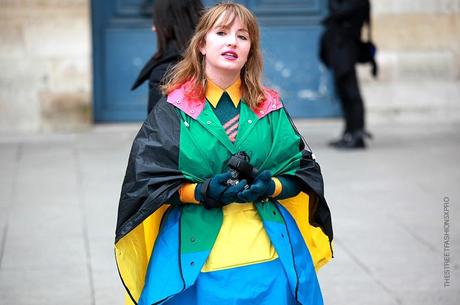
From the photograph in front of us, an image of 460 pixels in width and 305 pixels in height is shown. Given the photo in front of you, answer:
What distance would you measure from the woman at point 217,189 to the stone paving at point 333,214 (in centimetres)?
208

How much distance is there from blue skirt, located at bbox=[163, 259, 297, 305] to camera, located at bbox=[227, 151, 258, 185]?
1.09 feet

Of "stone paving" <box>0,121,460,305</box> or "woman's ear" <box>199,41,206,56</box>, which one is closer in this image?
"woman's ear" <box>199,41,206,56</box>

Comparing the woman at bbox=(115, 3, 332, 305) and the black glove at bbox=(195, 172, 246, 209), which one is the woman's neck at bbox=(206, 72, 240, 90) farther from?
the black glove at bbox=(195, 172, 246, 209)

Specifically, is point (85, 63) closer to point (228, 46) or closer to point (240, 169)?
point (228, 46)

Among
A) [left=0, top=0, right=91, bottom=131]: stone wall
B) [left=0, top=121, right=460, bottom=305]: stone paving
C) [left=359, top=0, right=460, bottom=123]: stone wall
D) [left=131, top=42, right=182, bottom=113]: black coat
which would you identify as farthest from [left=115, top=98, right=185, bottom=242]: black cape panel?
[left=359, top=0, right=460, bottom=123]: stone wall

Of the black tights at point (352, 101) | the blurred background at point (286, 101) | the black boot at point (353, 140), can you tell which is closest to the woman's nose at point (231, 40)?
the blurred background at point (286, 101)

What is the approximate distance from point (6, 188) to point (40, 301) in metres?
2.97

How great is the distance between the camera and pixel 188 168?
3.59 meters

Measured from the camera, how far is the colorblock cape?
3.56m

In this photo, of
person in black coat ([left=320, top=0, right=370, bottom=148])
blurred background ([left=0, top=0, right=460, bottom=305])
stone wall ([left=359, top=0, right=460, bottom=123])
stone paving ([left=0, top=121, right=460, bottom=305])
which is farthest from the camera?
stone wall ([left=359, top=0, right=460, bottom=123])

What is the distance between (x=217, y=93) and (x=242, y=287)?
73 cm

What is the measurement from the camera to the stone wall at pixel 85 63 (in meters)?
10.9

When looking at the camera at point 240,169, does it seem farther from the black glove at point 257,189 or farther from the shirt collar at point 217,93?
the shirt collar at point 217,93

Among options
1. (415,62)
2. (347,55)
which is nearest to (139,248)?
(347,55)
